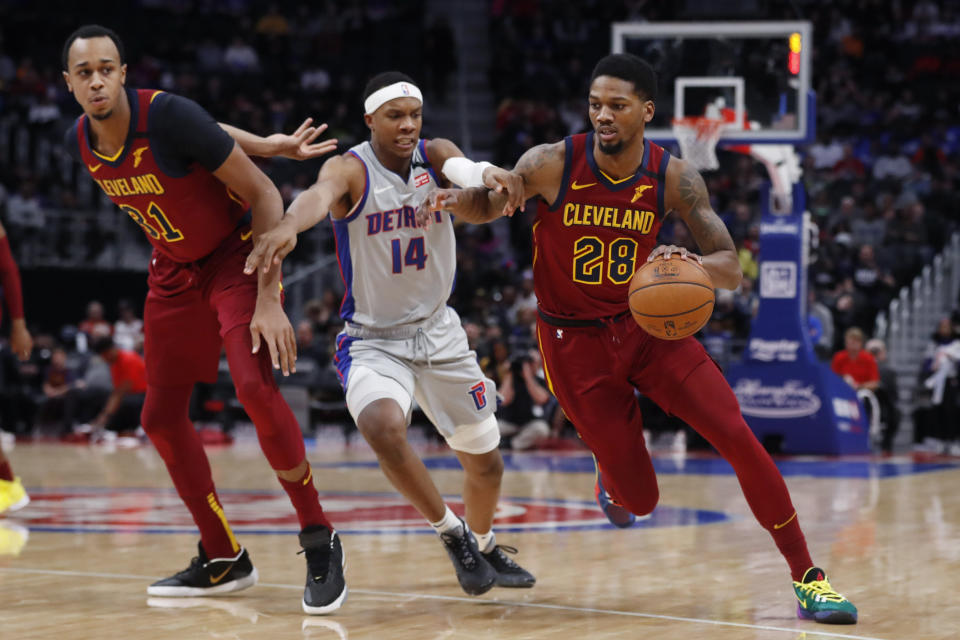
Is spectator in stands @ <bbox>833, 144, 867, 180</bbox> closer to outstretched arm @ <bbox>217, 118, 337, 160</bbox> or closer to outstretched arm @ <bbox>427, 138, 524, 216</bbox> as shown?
outstretched arm @ <bbox>427, 138, 524, 216</bbox>

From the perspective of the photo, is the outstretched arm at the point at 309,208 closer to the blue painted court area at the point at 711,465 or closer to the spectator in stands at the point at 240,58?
the blue painted court area at the point at 711,465

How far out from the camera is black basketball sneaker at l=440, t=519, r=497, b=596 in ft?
18.0

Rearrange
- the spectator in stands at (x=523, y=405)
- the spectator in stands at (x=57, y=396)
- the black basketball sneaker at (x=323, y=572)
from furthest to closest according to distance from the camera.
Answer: the spectator in stands at (x=57, y=396)
the spectator in stands at (x=523, y=405)
the black basketball sneaker at (x=323, y=572)

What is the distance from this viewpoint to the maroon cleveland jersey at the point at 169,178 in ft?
17.0

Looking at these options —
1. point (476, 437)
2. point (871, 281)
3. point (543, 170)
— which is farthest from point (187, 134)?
point (871, 281)

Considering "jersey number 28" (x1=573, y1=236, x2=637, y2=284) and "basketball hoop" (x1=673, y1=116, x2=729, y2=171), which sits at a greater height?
"basketball hoop" (x1=673, y1=116, x2=729, y2=171)

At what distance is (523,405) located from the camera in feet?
48.3

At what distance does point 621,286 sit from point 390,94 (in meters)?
1.29

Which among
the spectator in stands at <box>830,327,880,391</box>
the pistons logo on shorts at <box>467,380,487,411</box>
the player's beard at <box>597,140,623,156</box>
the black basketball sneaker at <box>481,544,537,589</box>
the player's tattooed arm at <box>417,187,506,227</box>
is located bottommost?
the spectator in stands at <box>830,327,880,391</box>

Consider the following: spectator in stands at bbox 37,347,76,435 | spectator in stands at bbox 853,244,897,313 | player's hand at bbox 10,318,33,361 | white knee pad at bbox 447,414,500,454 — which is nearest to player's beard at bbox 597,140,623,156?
white knee pad at bbox 447,414,500,454

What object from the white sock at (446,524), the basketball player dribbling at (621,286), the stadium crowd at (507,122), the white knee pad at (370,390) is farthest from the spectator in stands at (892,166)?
the white knee pad at (370,390)

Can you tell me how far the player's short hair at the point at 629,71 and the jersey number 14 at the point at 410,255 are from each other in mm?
1055

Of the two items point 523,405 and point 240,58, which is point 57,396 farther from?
point 240,58

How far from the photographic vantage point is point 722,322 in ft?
52.8
